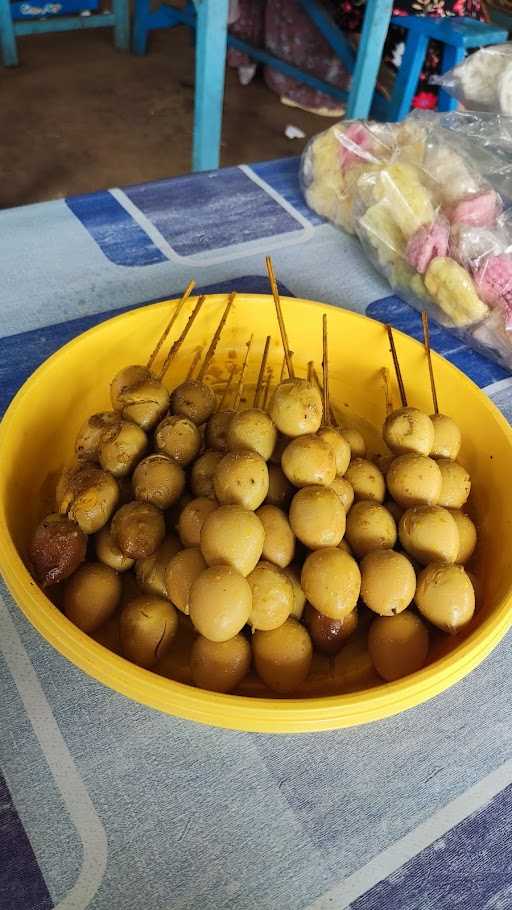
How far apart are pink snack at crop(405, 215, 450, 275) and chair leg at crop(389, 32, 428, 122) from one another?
944 millimetres

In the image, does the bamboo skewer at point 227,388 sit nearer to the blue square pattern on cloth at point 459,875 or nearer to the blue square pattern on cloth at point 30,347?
the blue square pattern on cloth at point 30,347

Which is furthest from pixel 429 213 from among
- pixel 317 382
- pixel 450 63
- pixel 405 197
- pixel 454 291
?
pixel 450 63

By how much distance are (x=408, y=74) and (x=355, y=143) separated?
0.82 metres

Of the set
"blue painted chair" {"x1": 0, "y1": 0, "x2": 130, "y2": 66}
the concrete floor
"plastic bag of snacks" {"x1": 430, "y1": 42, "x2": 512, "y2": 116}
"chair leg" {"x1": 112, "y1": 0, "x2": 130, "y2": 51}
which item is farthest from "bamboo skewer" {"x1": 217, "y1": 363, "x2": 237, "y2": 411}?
"chair leg" {"x1": 112, "y1": 0, "x2": 130, "y2": 51}

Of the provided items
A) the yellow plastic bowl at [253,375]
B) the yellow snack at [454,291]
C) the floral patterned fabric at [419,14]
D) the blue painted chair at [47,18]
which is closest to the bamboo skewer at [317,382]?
the yellow plastic bowl at [253,375]

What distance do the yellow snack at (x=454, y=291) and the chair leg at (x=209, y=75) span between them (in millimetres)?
720

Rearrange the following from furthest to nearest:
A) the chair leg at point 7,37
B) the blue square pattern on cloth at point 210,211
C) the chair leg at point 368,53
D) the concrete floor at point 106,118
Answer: the chair leg at point 7,37 → the concrete floor at point 106,118 → the chair leg at point 368,53 → the blue square pattern on cloth at point 210,211

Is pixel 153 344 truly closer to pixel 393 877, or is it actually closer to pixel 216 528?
pixel 216 528

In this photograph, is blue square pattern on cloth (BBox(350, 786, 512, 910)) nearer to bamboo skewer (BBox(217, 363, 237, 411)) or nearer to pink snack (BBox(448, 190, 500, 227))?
bamboo skewer (BBox(217, 363, 237, 411))

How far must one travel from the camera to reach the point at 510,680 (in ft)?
2.23

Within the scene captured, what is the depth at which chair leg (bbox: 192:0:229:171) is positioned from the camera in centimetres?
134

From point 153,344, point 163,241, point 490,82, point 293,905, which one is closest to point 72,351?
point 153,344

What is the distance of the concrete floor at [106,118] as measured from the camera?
104 inches

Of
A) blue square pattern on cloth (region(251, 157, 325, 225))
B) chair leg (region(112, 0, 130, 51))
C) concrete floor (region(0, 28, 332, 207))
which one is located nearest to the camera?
blue square pattern on cloth (region(251, 157, 325, 225))
